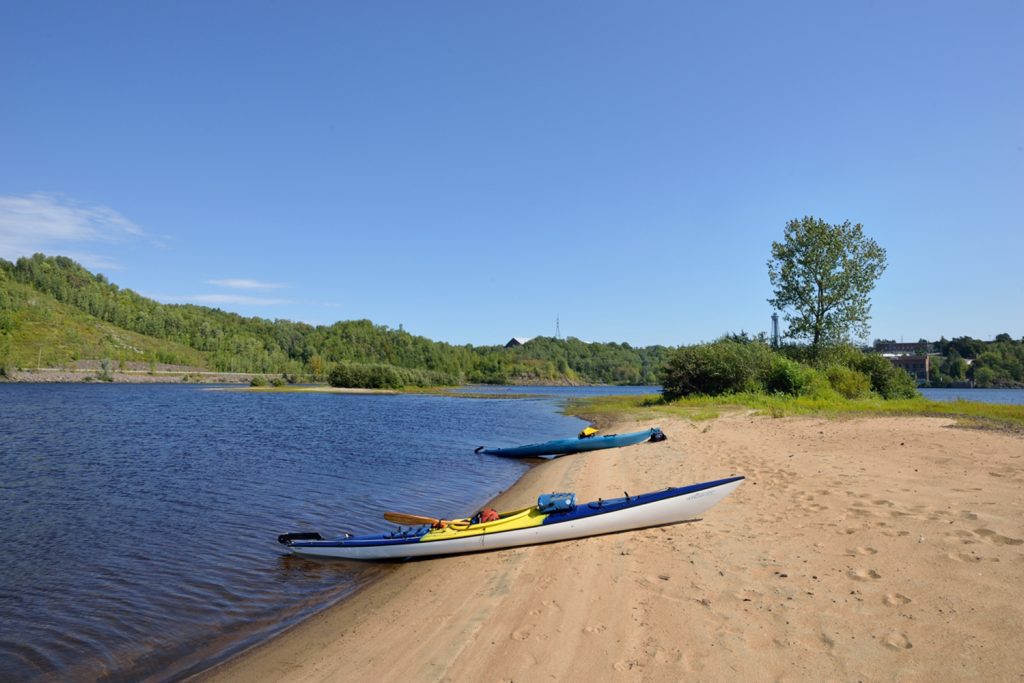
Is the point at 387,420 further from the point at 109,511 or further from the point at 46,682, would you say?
the point at 46,682

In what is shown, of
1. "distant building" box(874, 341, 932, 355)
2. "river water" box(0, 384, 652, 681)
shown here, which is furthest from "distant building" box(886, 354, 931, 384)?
"river water" box(0, 384, 652, 681)

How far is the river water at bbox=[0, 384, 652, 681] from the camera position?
709cm

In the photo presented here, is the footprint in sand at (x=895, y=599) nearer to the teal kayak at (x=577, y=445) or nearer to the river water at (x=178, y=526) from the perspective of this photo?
the river water at (x=178, y=526)

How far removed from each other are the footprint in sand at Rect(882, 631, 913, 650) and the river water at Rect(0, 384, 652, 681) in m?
7.10

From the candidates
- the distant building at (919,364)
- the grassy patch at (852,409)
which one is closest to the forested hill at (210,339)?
the distant building at (919,364)

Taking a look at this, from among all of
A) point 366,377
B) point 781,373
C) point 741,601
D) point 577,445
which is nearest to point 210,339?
point 366,377

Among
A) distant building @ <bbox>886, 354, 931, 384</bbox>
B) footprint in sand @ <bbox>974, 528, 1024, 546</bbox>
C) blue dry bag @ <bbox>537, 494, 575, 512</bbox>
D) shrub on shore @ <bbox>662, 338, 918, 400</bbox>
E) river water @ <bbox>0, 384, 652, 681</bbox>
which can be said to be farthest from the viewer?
distant building @ <bbox>886, 354, 931, 384</bbox>

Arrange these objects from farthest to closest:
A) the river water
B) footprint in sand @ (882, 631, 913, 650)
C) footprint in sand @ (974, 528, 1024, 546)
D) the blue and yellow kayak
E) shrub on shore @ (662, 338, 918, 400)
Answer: shrub on shore @ (662, 338, 918, 400) → the blue and yellow kayak → the river water → footprint in sand @ (974, 528, 1024, 546) → footprint in sand @ (882, 631, 913, 650)

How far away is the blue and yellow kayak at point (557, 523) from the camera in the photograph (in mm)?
9242

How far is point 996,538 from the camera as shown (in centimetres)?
679

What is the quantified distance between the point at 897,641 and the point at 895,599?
0.94 meters

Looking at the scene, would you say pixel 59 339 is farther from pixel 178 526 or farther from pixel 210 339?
pixel 178 526

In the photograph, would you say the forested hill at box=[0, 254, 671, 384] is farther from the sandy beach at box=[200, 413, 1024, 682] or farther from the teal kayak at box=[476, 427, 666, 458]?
the sandy beach at box=[200, 413, 1024, 682]

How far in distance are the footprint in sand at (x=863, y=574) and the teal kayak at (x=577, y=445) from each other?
14459 mm
